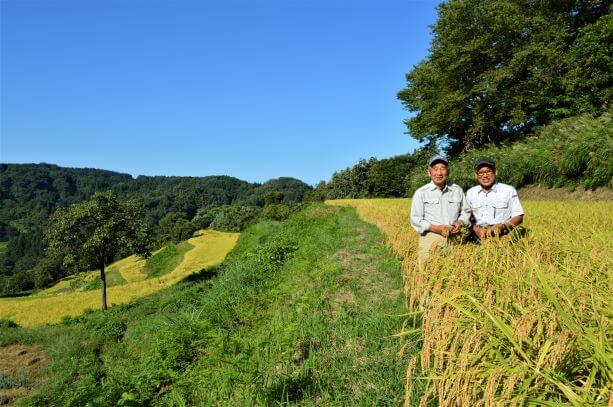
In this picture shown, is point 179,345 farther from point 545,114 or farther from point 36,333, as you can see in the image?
point 545,114

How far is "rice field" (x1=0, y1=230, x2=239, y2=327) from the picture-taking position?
90.2 feet

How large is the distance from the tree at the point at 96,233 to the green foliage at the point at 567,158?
2850 centimetres

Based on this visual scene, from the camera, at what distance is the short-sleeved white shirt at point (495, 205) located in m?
4.36

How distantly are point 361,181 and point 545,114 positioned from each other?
30977 millimetres

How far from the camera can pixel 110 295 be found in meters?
32.7

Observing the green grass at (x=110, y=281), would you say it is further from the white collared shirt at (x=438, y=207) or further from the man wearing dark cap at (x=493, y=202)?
the man wearing dark cap at (x=493, y=202)

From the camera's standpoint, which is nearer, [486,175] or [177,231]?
[486,175]

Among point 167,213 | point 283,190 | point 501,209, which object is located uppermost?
point 283,190

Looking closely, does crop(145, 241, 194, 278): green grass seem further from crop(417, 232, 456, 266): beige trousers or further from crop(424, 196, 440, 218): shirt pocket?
crop(424, 196, 440, 218): shirt pocket

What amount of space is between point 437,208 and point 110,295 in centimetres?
3568

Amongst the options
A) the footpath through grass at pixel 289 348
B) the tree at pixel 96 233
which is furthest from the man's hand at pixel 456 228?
the tree at pixel 96 233

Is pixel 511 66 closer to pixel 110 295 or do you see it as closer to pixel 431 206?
pixel 431 206

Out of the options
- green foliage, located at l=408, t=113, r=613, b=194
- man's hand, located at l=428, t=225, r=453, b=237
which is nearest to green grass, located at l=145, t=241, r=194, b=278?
green foliage, located at l=408, t=113, r=613, b=194

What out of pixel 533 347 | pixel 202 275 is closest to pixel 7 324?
pixel 202 275
